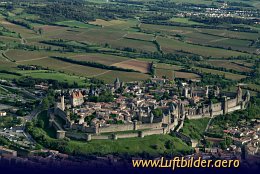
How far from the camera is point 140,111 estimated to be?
52250 millimetres

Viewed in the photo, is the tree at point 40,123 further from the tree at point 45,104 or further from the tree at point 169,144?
the tree at point 169,144

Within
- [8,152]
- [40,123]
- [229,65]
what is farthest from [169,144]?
[229,65]

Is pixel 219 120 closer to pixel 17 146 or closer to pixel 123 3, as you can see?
pixel 17 146

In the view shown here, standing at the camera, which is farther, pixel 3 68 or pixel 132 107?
pixel 3 68

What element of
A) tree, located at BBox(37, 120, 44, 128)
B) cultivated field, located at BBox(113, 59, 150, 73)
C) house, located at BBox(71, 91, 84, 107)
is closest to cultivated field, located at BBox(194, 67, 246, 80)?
cultivated field, located at BBox(113, 59, 150, 73)

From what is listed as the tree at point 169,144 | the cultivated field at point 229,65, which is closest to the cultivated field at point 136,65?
the cultivated field at point 229,65

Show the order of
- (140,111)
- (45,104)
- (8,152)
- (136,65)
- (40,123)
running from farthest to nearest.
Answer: (136,65) → (45,104) → (140,111) → (40,123) → (8,152)

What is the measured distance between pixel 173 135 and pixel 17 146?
12.0m

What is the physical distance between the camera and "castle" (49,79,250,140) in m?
48.9

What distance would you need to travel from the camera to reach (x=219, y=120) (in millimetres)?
55844

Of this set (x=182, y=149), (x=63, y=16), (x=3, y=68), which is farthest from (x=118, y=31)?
(x=182, y=149)

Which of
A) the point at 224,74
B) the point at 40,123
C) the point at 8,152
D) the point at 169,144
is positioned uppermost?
the point at 40,123

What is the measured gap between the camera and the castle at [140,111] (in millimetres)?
48938

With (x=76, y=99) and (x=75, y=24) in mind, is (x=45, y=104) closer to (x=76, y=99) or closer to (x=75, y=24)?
(x=76, y=99)
